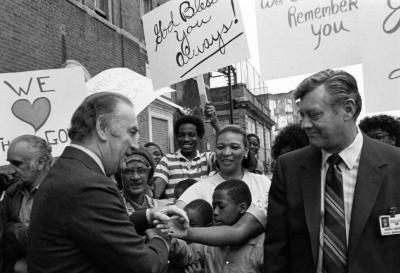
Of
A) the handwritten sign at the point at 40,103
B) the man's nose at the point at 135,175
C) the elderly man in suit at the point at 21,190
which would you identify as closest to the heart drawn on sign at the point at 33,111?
the handwritten sign at the point at 40,103

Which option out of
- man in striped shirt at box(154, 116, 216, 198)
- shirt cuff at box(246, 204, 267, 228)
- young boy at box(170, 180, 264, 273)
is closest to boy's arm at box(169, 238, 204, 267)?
young boy at box(170, 180, 264, 273)

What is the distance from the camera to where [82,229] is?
1618mm

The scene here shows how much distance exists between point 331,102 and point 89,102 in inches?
40.1

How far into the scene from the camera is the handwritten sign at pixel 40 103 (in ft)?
13.4

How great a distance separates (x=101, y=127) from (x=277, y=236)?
3.03 feet

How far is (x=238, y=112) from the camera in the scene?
29.3 meters

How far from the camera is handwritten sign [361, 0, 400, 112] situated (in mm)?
3271

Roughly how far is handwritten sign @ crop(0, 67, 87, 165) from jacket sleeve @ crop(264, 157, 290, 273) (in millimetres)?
2402

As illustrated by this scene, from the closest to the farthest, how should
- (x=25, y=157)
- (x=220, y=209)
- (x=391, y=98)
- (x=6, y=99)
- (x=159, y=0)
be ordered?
(x=220, y=209) < (x=25, y=157) < (x=391, y=98) < (x=6, y=99) < (x=159, y=0)

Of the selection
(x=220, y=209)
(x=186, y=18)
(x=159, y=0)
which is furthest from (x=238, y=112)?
(x=220, y=209)

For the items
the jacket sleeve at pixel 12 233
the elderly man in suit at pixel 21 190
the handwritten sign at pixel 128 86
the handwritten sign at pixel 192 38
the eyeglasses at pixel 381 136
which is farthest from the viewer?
the handwritten sign at pixel 128 86

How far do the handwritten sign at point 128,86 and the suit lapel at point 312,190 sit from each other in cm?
282

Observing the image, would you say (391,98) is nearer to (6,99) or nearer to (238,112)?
(6,99)

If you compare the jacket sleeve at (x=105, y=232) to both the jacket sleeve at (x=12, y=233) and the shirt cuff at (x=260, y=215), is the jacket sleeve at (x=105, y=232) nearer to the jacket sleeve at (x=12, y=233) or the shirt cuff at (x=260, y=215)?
the shirt cuff at (x=260, y=215)
